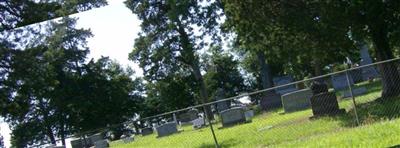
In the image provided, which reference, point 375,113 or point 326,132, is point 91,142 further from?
point 375,113

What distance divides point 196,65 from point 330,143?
32.5 m

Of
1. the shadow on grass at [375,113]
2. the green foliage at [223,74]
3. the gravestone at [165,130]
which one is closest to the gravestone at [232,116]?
the gravestone at [165,130]

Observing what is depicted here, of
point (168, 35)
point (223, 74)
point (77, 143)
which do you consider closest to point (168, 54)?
point (168, 35)

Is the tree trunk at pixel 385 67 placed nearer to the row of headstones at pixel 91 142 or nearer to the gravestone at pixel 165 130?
the gravestone at pixel 165 130

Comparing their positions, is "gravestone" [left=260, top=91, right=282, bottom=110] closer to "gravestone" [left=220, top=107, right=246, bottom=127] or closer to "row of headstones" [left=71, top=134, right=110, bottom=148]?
"gravestone" [left=220, top=107, right=246, bottom=127]

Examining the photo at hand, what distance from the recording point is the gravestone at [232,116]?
76.5 feet

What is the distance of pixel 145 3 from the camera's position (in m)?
40.5

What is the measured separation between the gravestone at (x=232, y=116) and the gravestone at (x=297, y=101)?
1846 millimetres

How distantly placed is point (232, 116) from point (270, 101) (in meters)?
7.70

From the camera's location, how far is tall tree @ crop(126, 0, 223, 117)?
125 ft

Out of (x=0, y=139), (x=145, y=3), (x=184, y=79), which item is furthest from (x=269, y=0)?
(x=184, y=79)

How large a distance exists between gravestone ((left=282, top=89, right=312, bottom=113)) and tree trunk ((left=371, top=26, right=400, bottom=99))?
11.5ft

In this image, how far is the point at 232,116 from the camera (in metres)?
23.7

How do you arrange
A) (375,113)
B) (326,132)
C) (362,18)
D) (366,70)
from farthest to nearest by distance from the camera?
(366,70) → (362,18) → (375,113) → (326,132)
